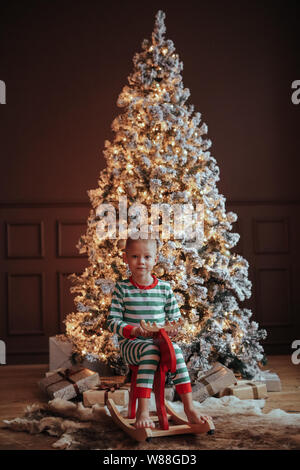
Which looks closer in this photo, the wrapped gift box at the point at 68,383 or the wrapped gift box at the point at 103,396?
the wrapped gift box at the point at 103,396

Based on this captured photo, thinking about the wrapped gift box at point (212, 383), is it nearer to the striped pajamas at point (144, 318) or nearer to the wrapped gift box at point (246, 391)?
the wrapped gift box at point (246, 391)

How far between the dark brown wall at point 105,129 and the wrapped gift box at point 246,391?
1.28m

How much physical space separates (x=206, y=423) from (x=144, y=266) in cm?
72

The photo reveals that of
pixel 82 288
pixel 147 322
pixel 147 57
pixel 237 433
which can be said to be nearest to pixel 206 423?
pixel 237 433

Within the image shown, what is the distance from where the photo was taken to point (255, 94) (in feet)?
13.8

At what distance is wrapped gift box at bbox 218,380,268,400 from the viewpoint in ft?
9.25

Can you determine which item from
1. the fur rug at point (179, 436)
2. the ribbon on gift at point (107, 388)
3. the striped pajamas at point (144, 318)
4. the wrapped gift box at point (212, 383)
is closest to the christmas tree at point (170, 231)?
the wrapped gift box at point (212, 383)

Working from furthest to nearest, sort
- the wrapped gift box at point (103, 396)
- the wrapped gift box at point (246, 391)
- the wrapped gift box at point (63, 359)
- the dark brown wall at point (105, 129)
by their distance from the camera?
1. the dark brown wall at point (105, 129)
2. the wrapped gift box at point (63, 359)
3. the wrapped gift box at point (246, 391)
4. the wrapped gift box at point (103, 396)

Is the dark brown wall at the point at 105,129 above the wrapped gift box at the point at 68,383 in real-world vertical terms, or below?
above

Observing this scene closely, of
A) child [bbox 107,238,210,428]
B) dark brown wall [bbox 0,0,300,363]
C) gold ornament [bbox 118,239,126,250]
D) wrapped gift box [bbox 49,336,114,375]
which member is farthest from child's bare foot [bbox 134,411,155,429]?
dark brown wall [bbox 0,0,300,363]

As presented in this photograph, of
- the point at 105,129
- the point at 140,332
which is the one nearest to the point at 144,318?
the point at 140,332

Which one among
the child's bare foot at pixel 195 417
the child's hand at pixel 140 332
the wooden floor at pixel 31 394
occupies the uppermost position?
the child's hand at pixel 140 332

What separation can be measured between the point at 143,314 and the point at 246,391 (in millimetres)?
958

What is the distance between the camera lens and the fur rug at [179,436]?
2.07 m
